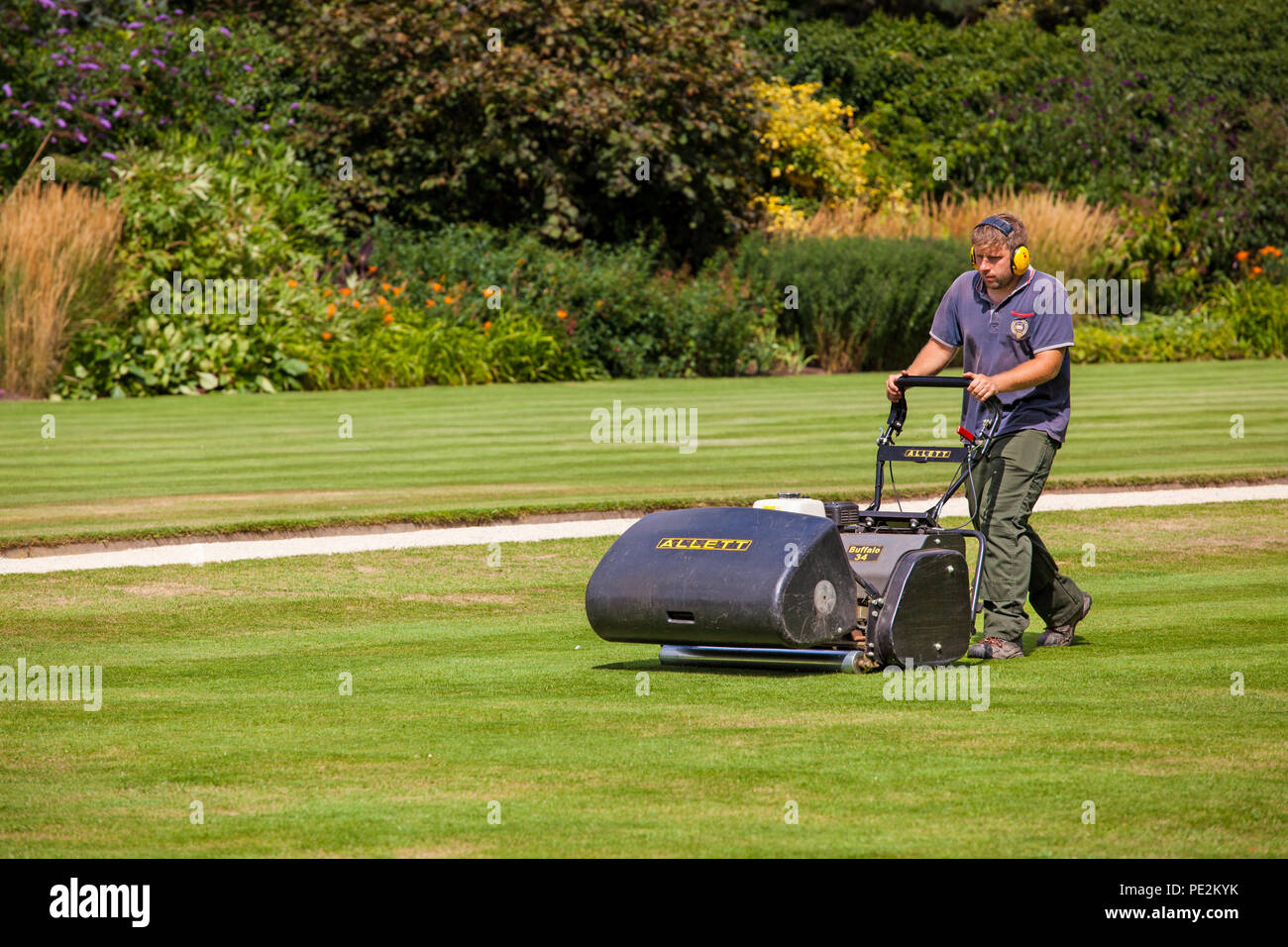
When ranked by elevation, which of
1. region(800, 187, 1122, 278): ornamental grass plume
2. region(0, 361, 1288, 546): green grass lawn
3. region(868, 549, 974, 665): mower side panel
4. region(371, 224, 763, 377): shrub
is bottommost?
region(868, 549, 974, 665): mower side panel

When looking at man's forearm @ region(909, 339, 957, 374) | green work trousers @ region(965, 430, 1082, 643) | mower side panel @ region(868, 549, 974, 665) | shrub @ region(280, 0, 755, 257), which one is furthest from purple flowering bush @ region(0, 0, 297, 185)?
mower side panel @ region(868, 549, 974, 665)

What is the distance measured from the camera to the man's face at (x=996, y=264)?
840 centimetres

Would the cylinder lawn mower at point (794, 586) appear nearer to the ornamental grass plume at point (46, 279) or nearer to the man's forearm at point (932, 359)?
the man's forearm at point (932, 359)

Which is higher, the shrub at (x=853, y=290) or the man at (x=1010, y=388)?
the shrub at (x=853, y=290)

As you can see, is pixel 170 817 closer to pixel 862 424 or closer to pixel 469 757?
pixel 469 757

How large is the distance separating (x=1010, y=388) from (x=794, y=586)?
1.55 metres

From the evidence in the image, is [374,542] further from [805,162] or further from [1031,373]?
[805,162]

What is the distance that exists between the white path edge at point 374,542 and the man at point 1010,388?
4.57 meters

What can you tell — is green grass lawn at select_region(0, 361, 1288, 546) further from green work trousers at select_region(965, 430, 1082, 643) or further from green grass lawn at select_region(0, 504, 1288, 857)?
green work trousers at select_region(965, 430, 1082, 643)

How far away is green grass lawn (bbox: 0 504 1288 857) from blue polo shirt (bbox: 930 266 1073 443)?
1.12 metres

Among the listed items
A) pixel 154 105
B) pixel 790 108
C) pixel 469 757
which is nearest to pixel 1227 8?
pixel 790 108

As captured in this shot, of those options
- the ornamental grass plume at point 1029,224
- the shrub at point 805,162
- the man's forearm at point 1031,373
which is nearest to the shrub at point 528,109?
the shrub at point 805,162

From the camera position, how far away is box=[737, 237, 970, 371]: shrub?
28.7 m
